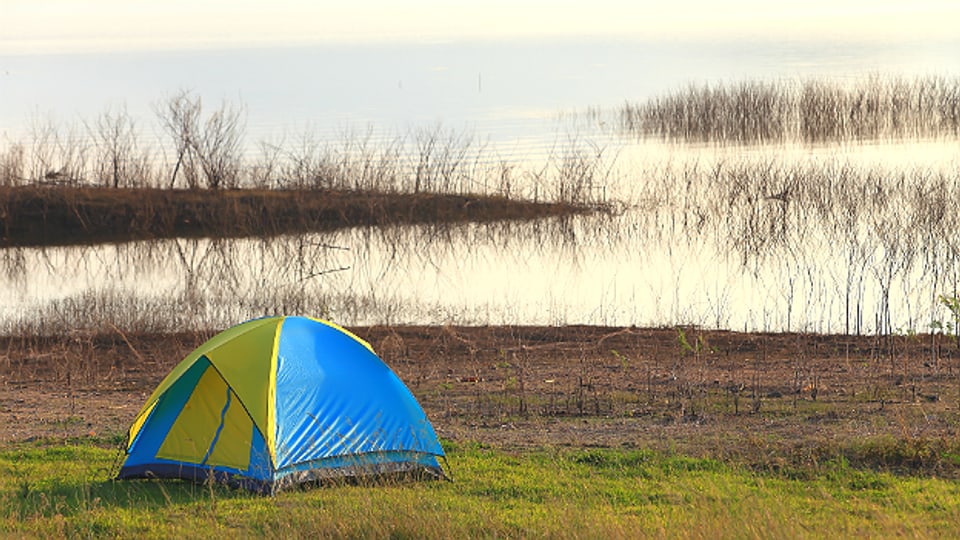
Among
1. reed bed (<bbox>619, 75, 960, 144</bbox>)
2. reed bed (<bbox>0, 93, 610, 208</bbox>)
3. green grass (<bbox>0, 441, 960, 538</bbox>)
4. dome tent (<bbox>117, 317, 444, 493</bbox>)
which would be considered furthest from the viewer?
reed bed (<bbox>619, 75, 960, 144</bbox>)

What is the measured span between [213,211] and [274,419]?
18.0 m

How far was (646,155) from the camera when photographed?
114 feet

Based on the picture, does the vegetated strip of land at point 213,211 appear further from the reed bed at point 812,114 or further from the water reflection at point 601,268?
the reed bed at point 812,114

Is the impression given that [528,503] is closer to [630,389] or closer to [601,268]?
[630,389]

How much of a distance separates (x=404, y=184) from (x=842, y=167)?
9697mm

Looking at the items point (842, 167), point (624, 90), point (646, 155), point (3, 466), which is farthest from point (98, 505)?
point (624, 90)

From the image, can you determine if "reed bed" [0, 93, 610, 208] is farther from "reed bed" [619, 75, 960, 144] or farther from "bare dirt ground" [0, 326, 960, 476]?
"bare dirt ground" [0, 326, 960, 476]

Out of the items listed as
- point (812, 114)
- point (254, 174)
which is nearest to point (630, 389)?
point (254, 174)

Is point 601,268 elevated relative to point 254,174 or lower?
lower

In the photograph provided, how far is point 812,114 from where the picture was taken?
36906 millimetres

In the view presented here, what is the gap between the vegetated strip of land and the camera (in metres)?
26.3

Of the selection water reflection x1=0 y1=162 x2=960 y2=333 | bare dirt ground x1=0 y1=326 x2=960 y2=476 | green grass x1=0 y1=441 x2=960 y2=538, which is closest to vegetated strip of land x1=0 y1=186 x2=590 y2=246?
water reflection x1=0 y1=162 x2=960 y2=333

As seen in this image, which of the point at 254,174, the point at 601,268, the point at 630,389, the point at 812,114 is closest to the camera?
the point at 630,389

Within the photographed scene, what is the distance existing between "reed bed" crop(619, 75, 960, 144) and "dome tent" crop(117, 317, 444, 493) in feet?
89.0
